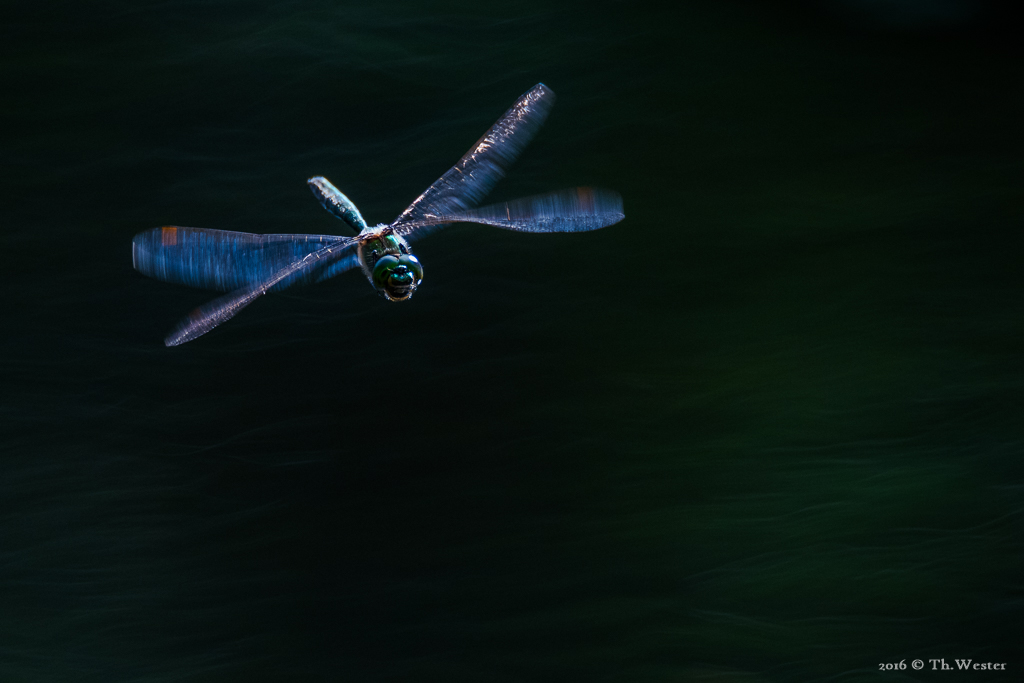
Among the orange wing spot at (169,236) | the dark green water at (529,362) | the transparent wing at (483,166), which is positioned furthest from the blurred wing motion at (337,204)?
the orange wing spot at (169,236)

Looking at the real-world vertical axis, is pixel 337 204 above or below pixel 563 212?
above

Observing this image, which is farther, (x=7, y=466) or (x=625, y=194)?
(x=625, y=194)

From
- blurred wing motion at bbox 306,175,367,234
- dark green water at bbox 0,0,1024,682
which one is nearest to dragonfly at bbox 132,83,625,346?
blurred wing motion at bbox 306,175,367,234

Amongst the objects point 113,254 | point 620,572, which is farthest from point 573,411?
point 113,254

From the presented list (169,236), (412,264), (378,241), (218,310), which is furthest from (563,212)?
(169,236)

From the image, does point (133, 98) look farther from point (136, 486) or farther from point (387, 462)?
point (387, 462)

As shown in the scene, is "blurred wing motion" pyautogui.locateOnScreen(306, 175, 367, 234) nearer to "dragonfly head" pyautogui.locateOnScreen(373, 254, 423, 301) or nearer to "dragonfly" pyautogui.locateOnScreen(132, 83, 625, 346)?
"dragonfly" pyautogui.locateOnScreen(132, 83, 625, 346)

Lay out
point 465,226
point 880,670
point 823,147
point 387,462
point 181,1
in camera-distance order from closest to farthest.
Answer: point 880,670 < point 387,462 < point 465,226 < point 823,147 < point 181,1

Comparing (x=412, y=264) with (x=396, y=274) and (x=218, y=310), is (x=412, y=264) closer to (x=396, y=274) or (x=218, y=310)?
(x=396, y=274)
